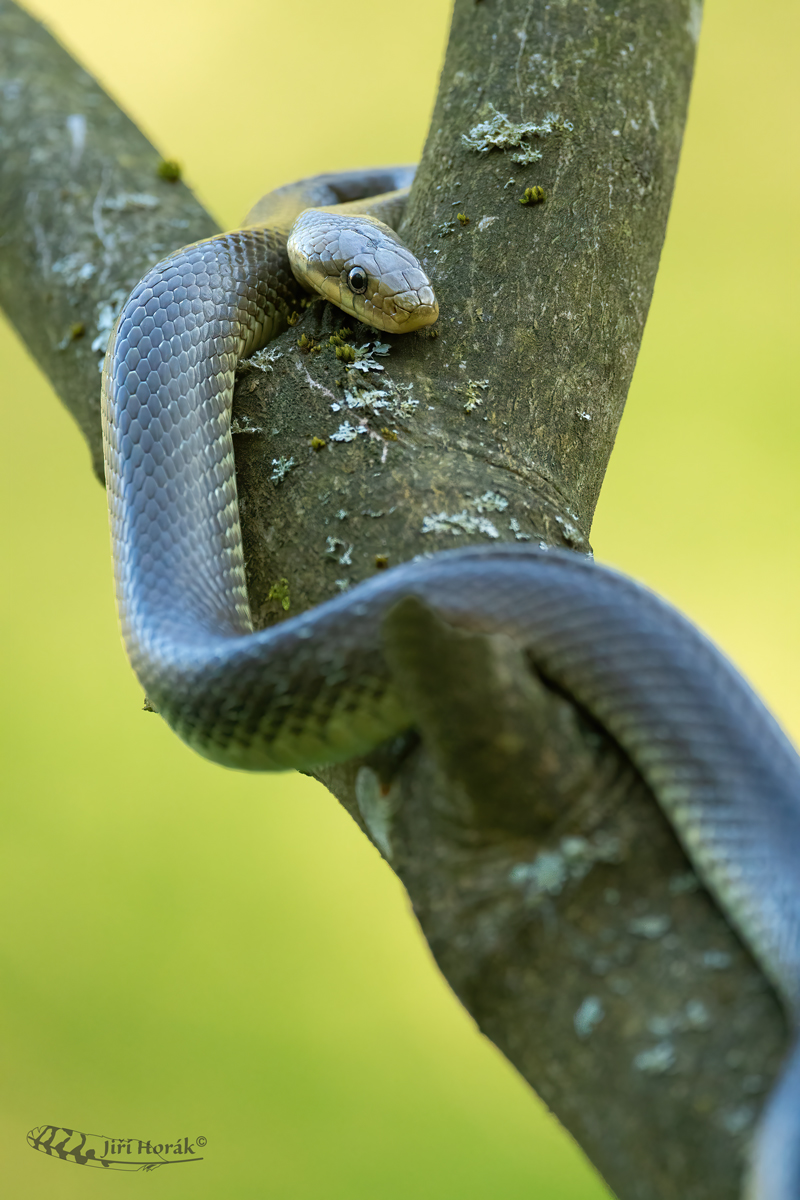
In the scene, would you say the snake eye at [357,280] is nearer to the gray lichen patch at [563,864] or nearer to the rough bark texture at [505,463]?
the rough bark texture at [505,463]

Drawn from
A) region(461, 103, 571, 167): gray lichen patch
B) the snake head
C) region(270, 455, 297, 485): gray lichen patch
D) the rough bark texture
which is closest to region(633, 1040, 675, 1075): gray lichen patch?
the rough bark texture

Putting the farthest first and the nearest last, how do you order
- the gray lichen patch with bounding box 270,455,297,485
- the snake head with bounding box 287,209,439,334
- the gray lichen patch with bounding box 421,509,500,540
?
the snake head with bounding box 287,209,439,334 < the gray lichen patch with bounding box 270,455,297,485 < the gray lichen patch with bounding box 421,509,500,540

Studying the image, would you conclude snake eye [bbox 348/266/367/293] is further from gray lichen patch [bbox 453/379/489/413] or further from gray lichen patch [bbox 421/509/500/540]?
gray lichen patch [bbox 421/509/500/540]

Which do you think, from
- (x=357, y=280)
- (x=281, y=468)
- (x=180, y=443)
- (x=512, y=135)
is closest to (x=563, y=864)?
(x=281, y=468)

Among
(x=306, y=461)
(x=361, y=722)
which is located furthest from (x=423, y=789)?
(x=306, y=461)

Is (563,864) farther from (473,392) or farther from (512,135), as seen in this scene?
(512,135)

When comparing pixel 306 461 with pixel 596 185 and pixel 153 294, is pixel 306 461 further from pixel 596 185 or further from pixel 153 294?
pixel 596 185

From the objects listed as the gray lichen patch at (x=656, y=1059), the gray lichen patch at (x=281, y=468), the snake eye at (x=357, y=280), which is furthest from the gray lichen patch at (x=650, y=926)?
the snake eye at (x=357, y=280)
